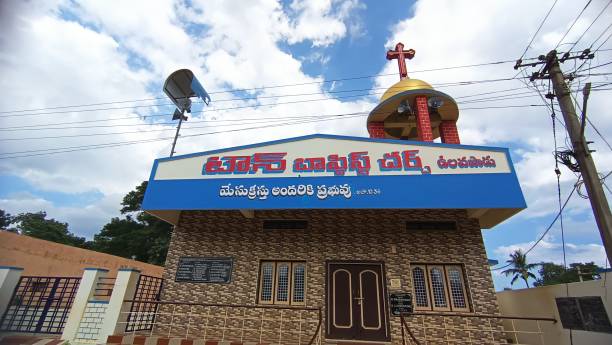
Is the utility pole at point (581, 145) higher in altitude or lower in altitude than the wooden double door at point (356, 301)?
higher

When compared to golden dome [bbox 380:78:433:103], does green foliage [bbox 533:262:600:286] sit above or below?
below

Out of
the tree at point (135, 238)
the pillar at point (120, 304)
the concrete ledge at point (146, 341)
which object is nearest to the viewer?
the concrete ledge at point (146, 341)

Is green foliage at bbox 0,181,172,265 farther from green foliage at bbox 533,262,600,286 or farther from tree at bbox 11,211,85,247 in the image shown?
green foliage at bbox 533,262,600,286

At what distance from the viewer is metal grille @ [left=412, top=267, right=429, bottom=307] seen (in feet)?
29.2

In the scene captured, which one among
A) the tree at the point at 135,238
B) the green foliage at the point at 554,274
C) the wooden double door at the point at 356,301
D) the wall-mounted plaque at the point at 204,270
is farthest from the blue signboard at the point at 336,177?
the green foliage at the point at 554,274

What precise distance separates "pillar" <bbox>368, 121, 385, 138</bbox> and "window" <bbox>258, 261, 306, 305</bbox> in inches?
274

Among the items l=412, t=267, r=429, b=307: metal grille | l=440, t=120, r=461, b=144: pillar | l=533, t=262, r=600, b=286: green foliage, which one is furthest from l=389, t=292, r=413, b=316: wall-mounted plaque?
l=533, t=262, r=600, b=286: green foliage

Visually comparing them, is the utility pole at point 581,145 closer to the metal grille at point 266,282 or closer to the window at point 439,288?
the window at point 439,288

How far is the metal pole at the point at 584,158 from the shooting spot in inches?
270

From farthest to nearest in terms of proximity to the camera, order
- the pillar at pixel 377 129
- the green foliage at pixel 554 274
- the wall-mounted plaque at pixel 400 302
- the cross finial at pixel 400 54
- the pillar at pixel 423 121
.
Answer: the green foliage at pixel 554 274
the cross finial at pixel 400 54
the pillar at pixel 377 129
the pillar at pixel 423 121
the wall-mounted plaque at pixel 400 302

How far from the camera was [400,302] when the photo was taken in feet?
28.7

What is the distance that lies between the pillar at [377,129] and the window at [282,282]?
22.8ft

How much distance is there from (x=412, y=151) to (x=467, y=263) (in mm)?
3713

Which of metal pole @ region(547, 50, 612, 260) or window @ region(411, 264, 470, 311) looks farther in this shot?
window @ region(411, 264, 470, 311)
